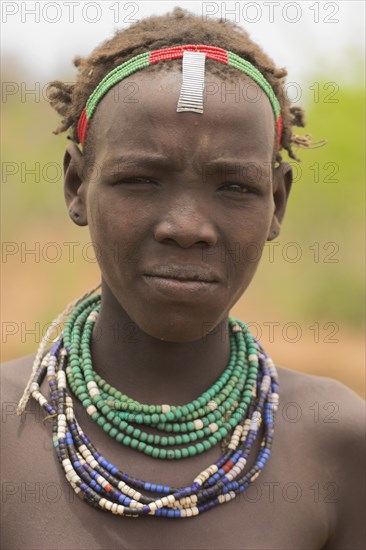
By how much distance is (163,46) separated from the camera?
7.13ft

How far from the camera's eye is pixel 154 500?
2.05 meters

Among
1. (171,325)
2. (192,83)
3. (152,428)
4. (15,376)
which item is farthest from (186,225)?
(15,376)

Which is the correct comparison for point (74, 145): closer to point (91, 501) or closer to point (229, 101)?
point (229, 101)

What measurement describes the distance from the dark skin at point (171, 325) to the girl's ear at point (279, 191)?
0.02 meters

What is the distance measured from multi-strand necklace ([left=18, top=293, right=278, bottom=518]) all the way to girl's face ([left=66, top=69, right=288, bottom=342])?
250mm

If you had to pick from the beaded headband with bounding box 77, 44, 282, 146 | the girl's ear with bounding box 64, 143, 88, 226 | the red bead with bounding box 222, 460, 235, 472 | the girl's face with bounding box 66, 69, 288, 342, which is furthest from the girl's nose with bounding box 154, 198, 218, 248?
the red bead with bounding box 222, 460, 235, 472

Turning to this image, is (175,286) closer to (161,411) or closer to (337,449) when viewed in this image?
(161,411)

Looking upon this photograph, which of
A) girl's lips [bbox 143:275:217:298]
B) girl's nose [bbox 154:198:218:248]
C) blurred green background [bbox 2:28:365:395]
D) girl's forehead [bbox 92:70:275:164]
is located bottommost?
blurred green background [bbox 2:28:365:395]

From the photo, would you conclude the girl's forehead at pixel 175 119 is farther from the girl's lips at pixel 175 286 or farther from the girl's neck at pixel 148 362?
the girl's neck at pixel 148 362

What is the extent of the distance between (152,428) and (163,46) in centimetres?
111

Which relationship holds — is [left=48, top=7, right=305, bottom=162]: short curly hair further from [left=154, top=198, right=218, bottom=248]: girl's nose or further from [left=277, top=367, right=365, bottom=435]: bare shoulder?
[left=277, top=367, right=365, bottom=435]: bare shoulder

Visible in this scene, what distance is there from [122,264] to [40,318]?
8.36 m

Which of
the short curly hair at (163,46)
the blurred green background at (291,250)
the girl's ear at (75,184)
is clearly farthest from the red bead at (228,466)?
the blurred green background at (291,250)

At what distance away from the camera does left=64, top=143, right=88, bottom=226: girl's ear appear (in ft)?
7.55
